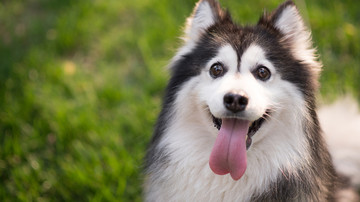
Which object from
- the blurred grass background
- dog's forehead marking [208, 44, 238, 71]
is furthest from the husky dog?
the blurred grass background

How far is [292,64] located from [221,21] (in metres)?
0.55

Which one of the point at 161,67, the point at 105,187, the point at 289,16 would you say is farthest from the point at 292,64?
the point at 161,67

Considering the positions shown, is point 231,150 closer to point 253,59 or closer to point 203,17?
point 253,59

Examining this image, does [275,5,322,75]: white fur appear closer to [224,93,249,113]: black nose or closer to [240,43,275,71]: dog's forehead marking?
[240,43,275,71]: dog's forehead marking

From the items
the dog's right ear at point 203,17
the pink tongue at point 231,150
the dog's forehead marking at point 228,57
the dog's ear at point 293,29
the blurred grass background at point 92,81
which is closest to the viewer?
the pink tongue at point 231,150

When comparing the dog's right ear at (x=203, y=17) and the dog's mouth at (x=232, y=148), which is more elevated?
the dog's right ear at (x=203, y=17)

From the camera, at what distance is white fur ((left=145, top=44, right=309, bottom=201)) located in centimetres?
193

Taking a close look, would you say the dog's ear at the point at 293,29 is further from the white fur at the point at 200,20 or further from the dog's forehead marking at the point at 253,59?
the white fur at the point at 200,20

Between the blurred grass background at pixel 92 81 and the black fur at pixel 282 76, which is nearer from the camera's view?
the black fur at pixel 282 76

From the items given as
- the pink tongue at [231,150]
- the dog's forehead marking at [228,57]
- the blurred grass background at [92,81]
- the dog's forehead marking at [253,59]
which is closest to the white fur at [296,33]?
the dog's forehead marking at [253,59]

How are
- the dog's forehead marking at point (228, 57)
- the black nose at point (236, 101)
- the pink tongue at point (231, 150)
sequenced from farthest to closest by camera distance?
the dog's forehead marking at point (228, 57) → the pink tongue at point (231, 150) → the black nose at point (236, 101)

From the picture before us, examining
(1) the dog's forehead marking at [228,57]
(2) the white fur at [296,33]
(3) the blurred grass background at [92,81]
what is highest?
(2) the white fur at [296,33]

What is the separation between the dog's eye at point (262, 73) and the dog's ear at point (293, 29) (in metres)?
0.29

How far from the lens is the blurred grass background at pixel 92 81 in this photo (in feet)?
9.66
